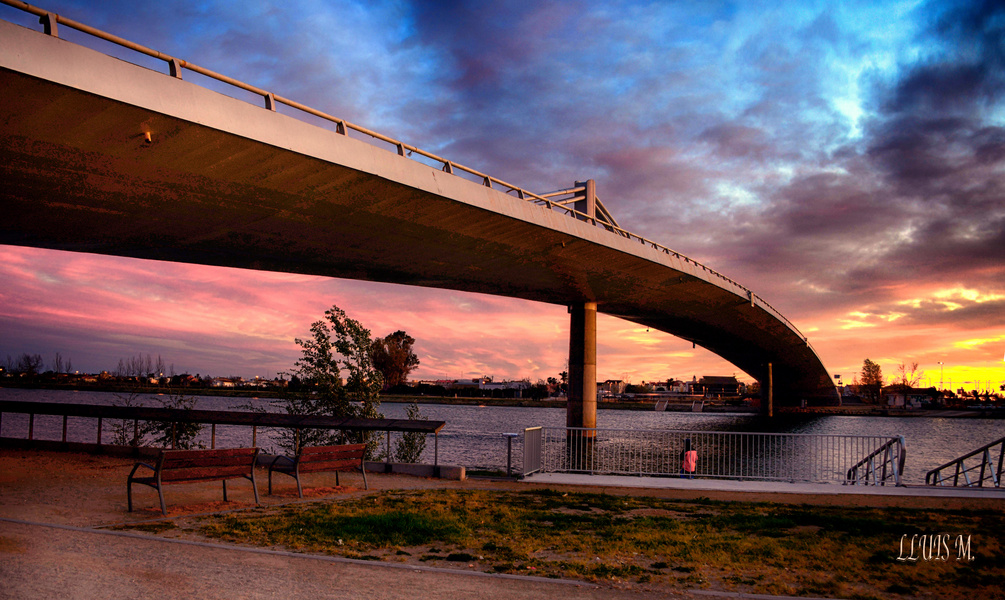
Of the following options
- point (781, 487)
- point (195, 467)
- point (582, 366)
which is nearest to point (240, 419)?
point (195, 467)

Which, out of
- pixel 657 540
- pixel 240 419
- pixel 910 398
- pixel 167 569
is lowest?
pixel 910 398

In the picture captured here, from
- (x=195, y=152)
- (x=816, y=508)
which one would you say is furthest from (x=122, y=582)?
(x=195, y=152)

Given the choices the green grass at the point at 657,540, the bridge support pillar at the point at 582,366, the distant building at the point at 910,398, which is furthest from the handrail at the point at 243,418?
the distant building at the point at 910,398

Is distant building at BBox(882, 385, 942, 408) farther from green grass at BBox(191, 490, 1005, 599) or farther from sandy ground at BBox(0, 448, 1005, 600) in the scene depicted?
sandy ground at BBox(0, 448, 1005, 600)

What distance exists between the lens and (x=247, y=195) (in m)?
20.1

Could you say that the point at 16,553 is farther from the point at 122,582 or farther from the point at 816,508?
the point at 816,508

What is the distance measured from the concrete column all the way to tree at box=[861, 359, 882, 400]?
149846mm

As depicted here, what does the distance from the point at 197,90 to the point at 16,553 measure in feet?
36.9

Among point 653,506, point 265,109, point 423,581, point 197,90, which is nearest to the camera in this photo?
point 423,581

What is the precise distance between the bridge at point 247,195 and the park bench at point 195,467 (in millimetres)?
8009

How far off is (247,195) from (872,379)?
18107 centimetres

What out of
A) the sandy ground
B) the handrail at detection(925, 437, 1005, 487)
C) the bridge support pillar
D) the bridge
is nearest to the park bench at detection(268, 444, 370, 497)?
the sandy ground

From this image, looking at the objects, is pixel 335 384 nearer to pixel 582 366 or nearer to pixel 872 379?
pixel 582 366

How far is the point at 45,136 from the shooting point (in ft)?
49.6
